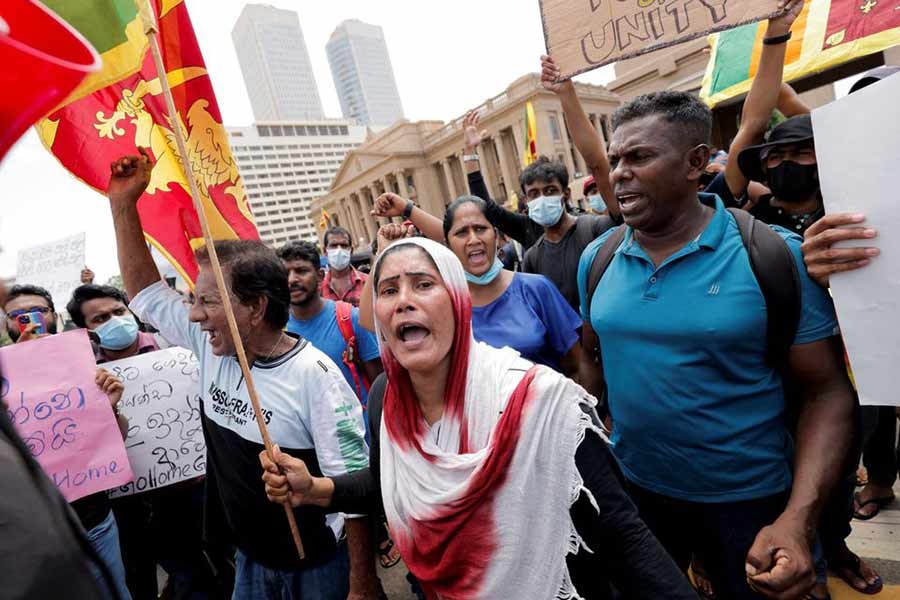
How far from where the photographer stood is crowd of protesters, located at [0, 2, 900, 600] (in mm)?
1272

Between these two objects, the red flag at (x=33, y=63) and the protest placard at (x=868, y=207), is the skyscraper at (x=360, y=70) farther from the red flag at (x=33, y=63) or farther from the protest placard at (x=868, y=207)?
the protest placard at (x=868, y=207)

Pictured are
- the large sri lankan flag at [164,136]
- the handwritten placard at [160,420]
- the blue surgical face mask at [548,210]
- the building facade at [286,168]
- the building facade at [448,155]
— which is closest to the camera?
the large sri lankan flag at [164,136]

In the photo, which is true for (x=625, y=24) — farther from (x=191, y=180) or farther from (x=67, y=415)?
(x=67, y=415)

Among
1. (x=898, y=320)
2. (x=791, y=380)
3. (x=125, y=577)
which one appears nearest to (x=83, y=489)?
(x=125, y=577)

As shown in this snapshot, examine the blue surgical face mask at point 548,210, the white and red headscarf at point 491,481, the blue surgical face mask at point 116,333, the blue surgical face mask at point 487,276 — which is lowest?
the white and red headscarf at point 491,481

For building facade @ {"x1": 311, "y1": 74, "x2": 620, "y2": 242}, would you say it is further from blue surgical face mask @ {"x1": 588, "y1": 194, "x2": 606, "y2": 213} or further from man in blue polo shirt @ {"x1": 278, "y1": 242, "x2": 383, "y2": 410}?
man in blue polo shirt @ {"x1": 278, "y1": 242, "x2": 383, "y2": 410}

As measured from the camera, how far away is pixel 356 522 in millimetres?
1705

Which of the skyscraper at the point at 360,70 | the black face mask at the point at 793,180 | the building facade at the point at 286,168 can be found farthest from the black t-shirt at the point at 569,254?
the skyscraper at the point at 360,70

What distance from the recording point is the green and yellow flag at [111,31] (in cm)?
132

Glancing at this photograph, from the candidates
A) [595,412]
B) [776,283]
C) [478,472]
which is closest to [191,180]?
[478,472]

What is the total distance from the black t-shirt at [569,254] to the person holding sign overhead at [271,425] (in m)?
1.90

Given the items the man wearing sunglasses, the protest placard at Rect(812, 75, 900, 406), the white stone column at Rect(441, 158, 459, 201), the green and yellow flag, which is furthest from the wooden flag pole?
the white stone column at Rect(441, 158, 459, 201)

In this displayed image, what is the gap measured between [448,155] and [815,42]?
4869cm

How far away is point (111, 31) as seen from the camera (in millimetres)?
1439
